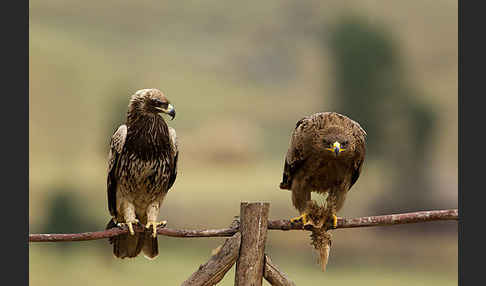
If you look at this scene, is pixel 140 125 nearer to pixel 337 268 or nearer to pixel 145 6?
pixel 337 268

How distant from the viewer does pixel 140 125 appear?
4453mm

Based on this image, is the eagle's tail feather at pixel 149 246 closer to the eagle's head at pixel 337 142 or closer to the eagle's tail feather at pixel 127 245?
the eagle's tail feather at pixel 127 245

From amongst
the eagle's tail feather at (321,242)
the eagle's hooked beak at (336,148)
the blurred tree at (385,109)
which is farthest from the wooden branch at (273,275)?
the blurred tree at (385,109)

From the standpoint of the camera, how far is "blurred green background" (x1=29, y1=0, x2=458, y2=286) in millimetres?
28234

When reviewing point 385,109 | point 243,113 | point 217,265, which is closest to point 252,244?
point 217,265

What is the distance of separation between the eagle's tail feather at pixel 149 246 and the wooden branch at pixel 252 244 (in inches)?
41.7

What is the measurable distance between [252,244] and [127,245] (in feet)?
4.10

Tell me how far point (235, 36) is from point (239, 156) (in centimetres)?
3135

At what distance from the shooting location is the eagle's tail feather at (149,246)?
4504 mm

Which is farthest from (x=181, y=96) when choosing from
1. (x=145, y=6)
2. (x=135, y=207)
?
(x=135, y=207)

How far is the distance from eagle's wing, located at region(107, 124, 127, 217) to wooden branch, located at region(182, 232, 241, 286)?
126 centimetres

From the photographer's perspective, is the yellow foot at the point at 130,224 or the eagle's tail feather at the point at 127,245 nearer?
the yellow foot at the point at 130,224

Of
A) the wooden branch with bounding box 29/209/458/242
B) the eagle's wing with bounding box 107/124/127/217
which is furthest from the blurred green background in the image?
the wooden branch with bounding box 29/209/458/242

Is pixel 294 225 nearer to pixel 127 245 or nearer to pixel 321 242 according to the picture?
pixel 321 242
